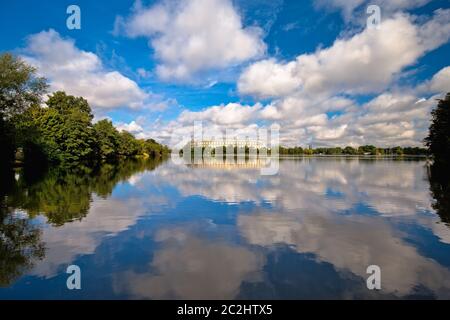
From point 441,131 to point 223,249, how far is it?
57.9 metres

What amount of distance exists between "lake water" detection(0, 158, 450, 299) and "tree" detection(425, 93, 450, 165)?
41518mm

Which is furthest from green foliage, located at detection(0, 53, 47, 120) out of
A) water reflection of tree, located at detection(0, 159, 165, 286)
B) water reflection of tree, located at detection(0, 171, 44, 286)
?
water reflection of tree, located at detection(0, 171, 44, 286)

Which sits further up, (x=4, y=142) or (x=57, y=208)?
(x=4, y=142)

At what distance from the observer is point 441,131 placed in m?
52.5

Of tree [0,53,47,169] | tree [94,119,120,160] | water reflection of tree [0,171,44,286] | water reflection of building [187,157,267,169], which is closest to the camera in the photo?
water reflection of tree [0,171,44,286]

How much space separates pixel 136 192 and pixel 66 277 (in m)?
16.6

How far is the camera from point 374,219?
14961mm

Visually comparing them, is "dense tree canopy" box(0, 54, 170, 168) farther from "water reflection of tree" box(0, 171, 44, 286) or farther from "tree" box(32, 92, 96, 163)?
"water reflection of tree" box(0, 171, 44, 286)

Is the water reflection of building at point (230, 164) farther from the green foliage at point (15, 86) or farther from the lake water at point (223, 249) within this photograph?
the lake water at point (223, 249)

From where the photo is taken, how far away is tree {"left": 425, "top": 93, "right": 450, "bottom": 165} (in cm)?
5144

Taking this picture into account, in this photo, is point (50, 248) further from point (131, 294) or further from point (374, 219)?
point (374, 219)

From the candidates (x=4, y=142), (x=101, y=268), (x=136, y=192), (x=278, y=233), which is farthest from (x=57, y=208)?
(x=4, y=142)

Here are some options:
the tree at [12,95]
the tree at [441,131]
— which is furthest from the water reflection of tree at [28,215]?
the tree at [441,131]

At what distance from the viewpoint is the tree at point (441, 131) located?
169 feet
